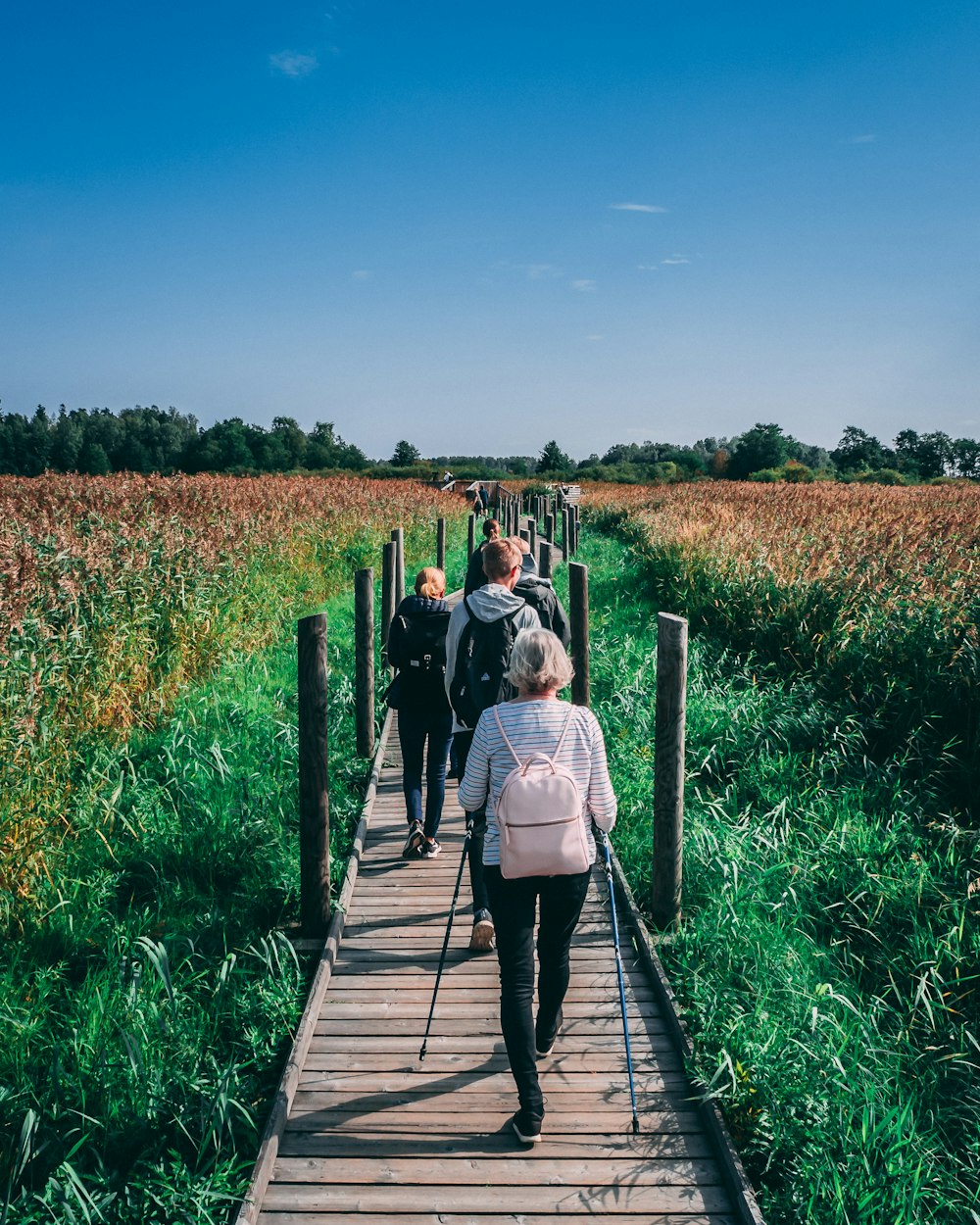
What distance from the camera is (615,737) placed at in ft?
23.4

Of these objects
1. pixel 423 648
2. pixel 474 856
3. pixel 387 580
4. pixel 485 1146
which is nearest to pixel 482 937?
pixel 474 856

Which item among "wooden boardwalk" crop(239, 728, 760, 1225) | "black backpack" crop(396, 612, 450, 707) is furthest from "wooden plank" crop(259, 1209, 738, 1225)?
"black backpack" crop(396, 612, 450, 707)

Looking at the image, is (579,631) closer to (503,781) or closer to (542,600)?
(542,600)

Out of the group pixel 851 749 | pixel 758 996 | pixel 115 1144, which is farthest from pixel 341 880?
pixel 851 749

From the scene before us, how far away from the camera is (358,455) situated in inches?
3435

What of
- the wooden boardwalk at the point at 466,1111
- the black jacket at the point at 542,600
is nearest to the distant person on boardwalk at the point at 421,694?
the black jacket at the point at 542,600

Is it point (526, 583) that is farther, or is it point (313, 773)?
point (526, 583)

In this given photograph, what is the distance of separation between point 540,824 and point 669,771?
1.78 meters

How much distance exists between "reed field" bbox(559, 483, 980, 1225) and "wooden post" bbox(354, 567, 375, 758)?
7.36ft

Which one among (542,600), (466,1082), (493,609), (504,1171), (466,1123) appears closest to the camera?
(504,1171)

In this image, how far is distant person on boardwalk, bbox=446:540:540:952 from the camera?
3.96 meters

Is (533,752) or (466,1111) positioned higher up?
(533,752)

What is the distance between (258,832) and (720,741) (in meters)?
3.94

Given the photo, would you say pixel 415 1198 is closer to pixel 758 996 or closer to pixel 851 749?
pixel 758 996
